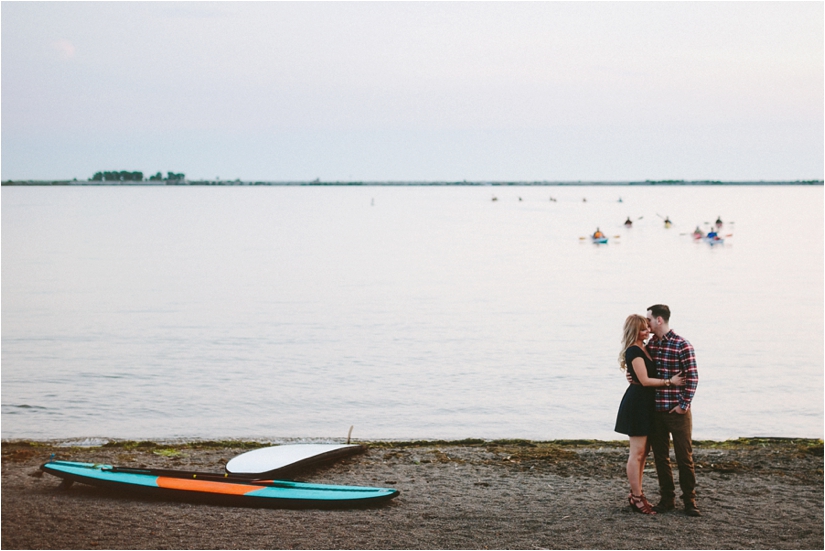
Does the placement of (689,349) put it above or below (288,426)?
above

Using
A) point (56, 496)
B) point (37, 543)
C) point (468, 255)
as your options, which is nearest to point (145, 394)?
point (56, 496)

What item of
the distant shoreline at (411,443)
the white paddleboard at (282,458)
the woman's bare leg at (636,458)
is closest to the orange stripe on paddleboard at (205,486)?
the white paddleboard at (282,458)

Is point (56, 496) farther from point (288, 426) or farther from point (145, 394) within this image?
point (145, 394)

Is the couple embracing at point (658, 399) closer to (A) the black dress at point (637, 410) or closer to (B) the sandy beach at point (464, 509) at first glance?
(A) the black dress at point (637, 410)

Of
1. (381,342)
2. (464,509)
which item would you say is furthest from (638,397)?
(381,342)

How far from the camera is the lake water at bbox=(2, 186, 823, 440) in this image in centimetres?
1456

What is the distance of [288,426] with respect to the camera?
14.1 metres

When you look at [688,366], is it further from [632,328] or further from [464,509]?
[464,509]

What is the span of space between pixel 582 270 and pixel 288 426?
30.3m

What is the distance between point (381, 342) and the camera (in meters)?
21.7

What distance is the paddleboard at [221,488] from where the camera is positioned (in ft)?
27.1

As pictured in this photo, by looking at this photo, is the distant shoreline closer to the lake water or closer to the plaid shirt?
the lake water

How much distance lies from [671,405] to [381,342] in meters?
14.5

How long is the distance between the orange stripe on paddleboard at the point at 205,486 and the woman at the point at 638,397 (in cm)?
361
